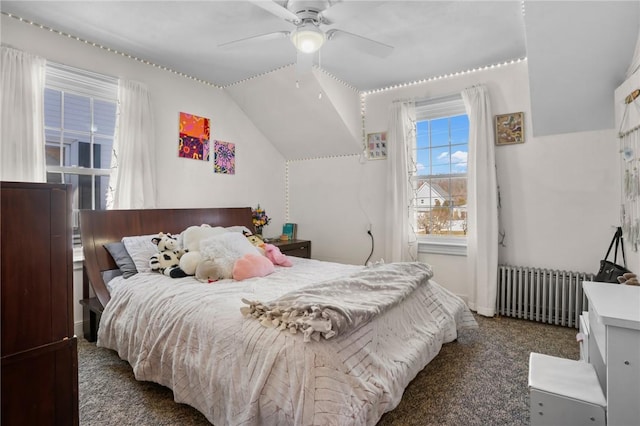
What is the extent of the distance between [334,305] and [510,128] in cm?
288

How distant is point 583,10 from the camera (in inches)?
73.5

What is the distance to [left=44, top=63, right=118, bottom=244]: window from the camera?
8.91 feet

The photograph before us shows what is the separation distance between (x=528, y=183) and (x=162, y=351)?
136 inches

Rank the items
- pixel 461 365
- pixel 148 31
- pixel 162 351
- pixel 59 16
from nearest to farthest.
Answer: pixel 162 351 → pixel 461 365 → pixel 59 16 → pixel 148 31

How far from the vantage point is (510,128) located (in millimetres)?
3258

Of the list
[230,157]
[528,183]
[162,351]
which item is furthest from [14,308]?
[528,183]

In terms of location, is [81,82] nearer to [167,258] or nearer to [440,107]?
[167,258]

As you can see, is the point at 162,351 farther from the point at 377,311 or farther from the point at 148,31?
the point at 148,31

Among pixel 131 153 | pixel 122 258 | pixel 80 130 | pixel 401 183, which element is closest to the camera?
pixel 122 258

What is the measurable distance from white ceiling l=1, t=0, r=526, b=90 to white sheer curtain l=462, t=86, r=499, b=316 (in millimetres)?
538

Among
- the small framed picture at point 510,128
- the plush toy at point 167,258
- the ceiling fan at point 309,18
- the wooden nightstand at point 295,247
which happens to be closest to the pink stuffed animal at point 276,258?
the plush toy at point 167,258

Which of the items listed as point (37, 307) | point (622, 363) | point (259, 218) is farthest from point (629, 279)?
point (259, 218)

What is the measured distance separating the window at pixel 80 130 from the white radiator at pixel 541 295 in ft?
13.2

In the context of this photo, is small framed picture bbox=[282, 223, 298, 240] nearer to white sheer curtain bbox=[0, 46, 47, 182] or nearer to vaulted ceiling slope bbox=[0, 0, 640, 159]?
vaulted ceiling slope bbox=[0, 0, 640, 159]
